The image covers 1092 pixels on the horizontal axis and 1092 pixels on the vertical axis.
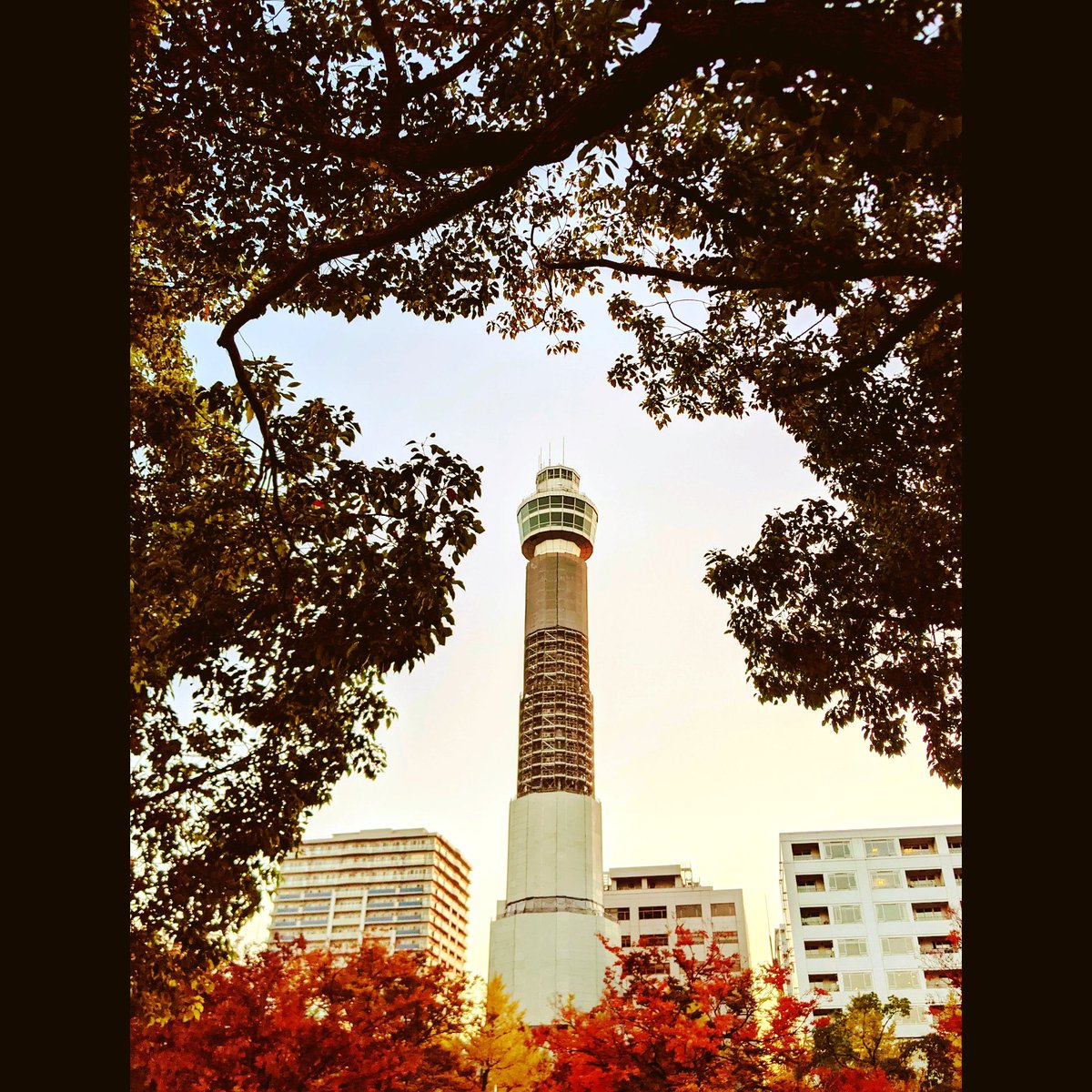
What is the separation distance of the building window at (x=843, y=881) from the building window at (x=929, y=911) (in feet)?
13.5

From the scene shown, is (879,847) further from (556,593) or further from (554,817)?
(556,593)

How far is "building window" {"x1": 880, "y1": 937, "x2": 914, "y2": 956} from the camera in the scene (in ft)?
179

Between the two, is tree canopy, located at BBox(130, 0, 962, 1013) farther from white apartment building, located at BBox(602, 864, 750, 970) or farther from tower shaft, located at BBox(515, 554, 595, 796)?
white apartment building, located at BBox(602, 864, 750, 970)

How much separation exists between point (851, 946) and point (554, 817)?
2225 cm

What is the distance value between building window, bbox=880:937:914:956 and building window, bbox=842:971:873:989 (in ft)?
6.45

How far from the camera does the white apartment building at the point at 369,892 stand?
108 metres

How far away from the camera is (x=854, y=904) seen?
56.0m

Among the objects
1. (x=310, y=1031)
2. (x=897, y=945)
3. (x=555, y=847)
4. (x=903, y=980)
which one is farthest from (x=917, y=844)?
(x=310, y=1031)

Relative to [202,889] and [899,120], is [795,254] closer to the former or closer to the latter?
[899,120]

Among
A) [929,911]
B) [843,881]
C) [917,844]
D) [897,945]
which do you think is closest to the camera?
[897,945]

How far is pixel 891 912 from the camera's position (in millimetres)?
55469

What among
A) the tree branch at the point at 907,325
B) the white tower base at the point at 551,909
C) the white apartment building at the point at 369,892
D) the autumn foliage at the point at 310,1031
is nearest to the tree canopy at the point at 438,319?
the tree branch at the point at 907,325

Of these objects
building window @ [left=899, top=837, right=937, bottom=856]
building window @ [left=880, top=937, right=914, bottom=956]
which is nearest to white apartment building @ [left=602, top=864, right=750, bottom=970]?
building window @ [left=880, top=937, right=914, bottom=956]

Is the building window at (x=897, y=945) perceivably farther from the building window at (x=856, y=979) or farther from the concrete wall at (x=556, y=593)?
the concrete wall at (x=556, y=593)
